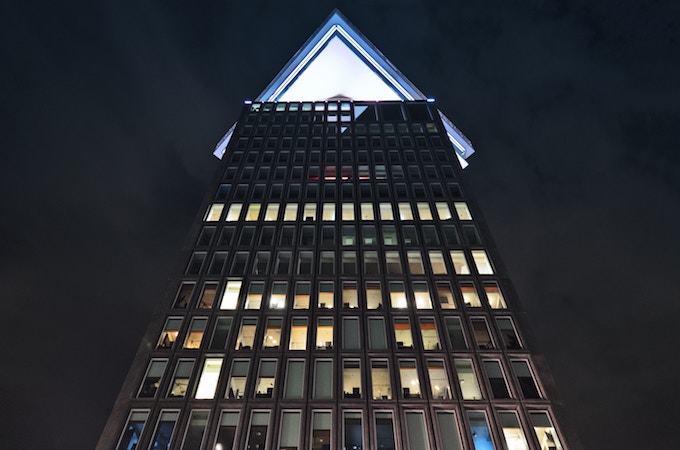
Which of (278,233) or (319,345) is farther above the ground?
(278,233)

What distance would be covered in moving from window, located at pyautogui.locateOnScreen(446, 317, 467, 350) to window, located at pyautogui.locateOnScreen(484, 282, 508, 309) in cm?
356

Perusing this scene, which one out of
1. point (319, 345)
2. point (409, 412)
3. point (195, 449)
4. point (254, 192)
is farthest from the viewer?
point (254, 192)

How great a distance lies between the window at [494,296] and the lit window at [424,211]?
9.19 m

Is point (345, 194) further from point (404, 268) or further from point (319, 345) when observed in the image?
point (319, 345)

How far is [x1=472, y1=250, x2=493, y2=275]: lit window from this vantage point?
34062 millimetres

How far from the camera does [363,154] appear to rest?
158 ft

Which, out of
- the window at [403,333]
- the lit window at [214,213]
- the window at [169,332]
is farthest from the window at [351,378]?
the lit window at [214,213]

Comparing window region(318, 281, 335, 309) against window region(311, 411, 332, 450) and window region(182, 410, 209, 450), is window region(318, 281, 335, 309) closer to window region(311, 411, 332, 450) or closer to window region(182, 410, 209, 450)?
window region(311, 411, 332, 450)

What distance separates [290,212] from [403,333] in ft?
55.5

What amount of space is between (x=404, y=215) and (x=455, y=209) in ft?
15.9

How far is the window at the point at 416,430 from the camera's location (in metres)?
22.8

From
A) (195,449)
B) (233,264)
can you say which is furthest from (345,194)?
(195,449)

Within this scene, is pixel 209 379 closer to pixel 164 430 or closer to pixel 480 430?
pixel 164 430

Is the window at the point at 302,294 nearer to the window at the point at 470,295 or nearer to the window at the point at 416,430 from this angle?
the window at the point at 416,430
